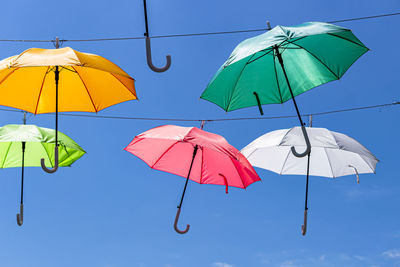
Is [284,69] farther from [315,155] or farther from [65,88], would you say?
[65,88]

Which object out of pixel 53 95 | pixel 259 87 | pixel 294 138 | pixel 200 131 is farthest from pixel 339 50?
pixel 53 95

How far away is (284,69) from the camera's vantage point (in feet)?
15.4

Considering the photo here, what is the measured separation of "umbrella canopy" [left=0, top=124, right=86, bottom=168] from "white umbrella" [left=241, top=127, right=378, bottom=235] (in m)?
2.34

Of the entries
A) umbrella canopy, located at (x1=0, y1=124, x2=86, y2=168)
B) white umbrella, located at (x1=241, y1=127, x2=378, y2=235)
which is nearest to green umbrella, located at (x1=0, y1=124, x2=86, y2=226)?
umbrella canopy, located at (x1=0, y1=124, x2=86, y2=168)

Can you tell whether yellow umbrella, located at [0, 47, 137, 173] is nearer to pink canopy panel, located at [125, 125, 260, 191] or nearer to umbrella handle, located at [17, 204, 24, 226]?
pink canopy panel, located at [125, 125, 260, 191]

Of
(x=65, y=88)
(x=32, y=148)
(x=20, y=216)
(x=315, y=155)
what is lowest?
(x=20, y=216)

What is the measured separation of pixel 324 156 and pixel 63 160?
3.58 metres

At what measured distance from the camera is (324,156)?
6.29 meters

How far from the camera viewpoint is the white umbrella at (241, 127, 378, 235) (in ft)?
18.3

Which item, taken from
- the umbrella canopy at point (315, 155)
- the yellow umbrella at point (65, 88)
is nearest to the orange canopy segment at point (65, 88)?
the yellow umbrella at point (65, 88)

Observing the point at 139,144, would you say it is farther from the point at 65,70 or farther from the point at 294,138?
the point at 294,138

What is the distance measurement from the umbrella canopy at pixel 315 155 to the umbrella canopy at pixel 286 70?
2.57ft

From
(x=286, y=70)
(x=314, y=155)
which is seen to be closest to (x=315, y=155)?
(x=314, y=155)

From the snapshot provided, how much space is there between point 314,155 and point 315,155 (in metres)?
0.01
